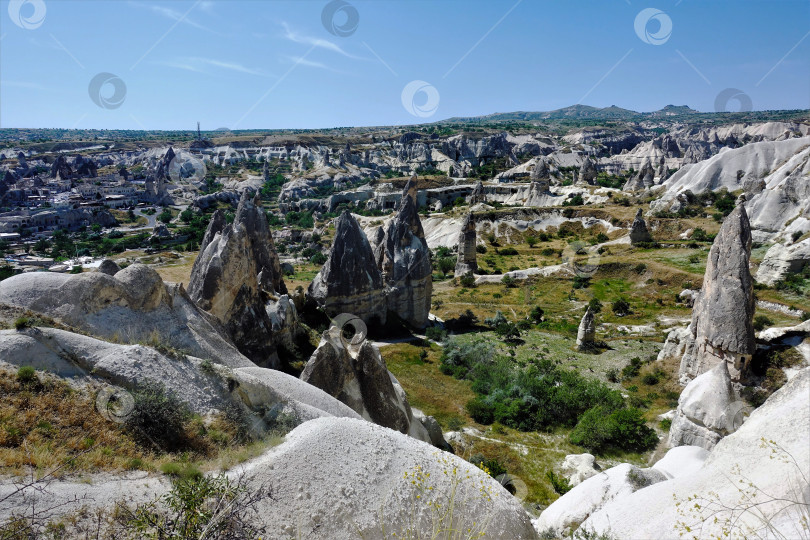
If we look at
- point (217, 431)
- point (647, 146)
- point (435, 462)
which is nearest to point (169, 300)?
point (217, 431)

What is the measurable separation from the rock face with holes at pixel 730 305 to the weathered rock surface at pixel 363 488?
11238 mm

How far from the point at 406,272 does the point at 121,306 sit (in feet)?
55.6

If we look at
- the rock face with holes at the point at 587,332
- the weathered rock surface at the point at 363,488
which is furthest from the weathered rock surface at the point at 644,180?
the weathered rock surface at the point at 363,488

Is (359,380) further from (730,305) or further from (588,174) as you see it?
(588,174)

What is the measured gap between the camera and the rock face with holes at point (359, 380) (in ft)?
34.6

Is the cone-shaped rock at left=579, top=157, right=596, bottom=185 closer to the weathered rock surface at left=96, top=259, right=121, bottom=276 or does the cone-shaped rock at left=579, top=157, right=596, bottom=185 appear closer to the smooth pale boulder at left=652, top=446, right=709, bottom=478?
the smooth pale boulder at left=652, top=446, right=709, bottom=478

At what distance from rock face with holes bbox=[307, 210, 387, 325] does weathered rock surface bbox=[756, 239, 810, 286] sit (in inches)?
983

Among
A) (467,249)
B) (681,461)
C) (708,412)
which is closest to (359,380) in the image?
(681,461)

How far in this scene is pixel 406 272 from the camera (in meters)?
25.7

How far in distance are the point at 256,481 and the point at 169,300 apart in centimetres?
706

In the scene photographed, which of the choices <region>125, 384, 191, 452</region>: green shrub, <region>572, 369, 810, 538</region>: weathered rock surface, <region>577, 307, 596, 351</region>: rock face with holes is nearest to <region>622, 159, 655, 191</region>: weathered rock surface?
<region>577, 307, 596, 351</region>: rock face with holes

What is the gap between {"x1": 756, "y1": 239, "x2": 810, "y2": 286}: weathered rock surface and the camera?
28.0 metres

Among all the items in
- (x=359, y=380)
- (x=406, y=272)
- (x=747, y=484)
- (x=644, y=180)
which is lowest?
(x=359, y=380)

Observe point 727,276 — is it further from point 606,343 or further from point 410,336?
point 410,336
